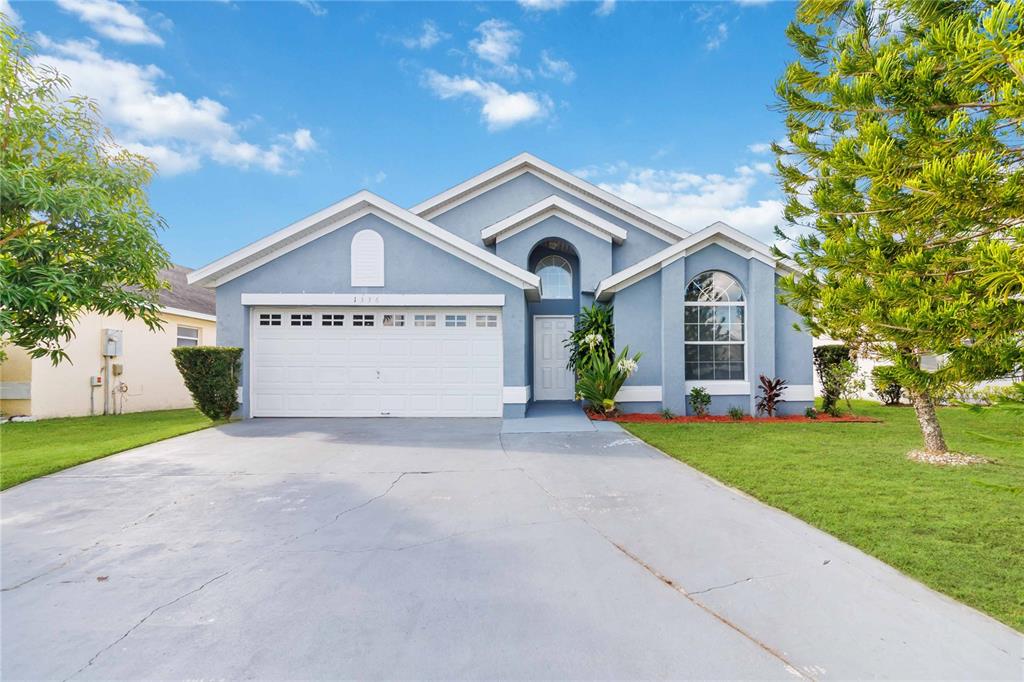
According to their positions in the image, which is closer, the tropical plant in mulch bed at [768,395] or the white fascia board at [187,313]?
the tropical plant in mulch bed at [768,395]

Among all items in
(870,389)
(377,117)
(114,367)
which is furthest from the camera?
(870,389)

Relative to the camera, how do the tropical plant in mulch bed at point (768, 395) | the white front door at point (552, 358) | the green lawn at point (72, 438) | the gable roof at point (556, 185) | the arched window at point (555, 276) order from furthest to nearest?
the gable roof at point (556, 185) → the arched window at point (555, 276) → the white front door at point (552, 358) → the tropical plant in mulch bed at point (768, 395) → the green lawn at point (72, 438)

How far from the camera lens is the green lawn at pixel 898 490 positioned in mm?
3115

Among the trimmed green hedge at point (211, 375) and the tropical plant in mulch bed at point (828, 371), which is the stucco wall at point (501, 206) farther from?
the trimmed green hedge at point (211, 375)

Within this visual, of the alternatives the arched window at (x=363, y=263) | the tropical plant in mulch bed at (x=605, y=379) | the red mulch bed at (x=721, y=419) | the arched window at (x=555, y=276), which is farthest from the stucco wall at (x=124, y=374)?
the red mulch bed at (x=721, y=419)

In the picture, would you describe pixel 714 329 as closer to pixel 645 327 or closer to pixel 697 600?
pixel 645 327

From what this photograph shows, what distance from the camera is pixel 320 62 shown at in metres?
12.2

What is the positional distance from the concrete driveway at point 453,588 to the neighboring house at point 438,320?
5118 millimetres

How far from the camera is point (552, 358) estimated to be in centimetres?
1397

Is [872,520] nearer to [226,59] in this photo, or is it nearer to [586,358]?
[586,358]

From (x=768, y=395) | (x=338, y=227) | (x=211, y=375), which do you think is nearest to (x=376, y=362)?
(x=338, y=227)

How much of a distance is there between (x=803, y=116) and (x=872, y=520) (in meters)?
4.06

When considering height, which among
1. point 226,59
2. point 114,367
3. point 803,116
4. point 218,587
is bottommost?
point 218,587

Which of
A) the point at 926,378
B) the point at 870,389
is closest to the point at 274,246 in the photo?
the point at 926,378
